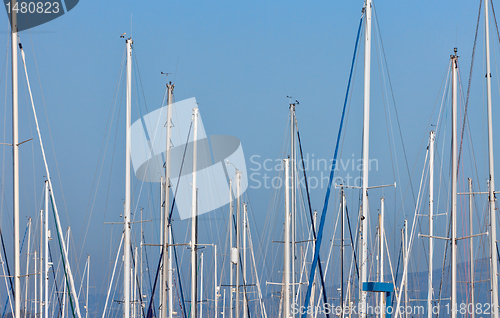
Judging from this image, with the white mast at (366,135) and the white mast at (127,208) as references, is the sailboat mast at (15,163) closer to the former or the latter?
the white mast at (127,208)

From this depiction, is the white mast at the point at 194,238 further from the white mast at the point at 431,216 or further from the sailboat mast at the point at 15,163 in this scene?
the white mast at the point at 431,216

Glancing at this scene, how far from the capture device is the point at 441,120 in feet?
77.7

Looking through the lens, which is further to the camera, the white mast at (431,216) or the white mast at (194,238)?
the white mast at (431,216)

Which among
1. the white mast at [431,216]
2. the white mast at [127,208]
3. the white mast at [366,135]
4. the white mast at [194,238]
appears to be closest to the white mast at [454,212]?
the white mast at [366,135]

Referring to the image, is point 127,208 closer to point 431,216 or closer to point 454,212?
point 454,212

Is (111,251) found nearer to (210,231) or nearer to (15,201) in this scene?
(210,231)

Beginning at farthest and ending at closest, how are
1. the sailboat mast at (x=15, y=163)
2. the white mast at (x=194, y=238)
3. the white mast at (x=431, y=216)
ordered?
the white mast at (x=431, y=216), the white mast at (x=194, y=238), the sailboat mast at (x=15, y=163)

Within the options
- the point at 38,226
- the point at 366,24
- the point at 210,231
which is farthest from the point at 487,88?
the point at 38,226

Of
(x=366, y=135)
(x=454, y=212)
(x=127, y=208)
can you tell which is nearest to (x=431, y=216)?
(x=454, y=212)

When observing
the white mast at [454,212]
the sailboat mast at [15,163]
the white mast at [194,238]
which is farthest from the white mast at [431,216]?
the sailboat mast at [15,163]

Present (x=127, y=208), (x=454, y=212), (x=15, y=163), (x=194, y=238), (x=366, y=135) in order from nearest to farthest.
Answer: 1. (x=15, y=163)
2. (x=366, y=135)
3. (x=127, y=208)
4. (x=454, y=212)
5. (x=194, y=238)

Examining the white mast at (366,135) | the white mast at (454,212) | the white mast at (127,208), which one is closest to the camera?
the white mast at (366,135)

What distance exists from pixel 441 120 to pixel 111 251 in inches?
762

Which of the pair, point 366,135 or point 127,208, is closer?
point 366,135
